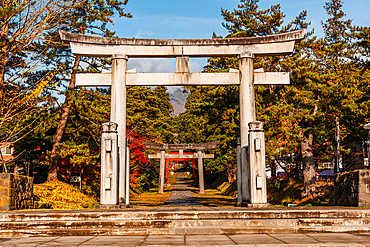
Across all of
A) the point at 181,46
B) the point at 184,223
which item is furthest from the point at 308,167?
the point at 184,223

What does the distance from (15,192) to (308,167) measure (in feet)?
46.7

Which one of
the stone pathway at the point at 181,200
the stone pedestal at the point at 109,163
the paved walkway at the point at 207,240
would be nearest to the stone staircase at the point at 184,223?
the paved walkway at the point at 207,240

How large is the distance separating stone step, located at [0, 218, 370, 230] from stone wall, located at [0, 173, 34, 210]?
369cm

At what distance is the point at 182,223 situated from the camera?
6.63 m

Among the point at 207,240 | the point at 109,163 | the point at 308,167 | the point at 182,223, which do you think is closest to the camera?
the point at 207,240

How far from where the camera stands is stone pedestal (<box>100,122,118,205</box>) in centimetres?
962

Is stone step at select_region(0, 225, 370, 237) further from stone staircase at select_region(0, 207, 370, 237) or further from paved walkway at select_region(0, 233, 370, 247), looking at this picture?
paved walkway at select_region(0, 233, 370, 247)

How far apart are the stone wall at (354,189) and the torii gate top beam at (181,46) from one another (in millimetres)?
4644

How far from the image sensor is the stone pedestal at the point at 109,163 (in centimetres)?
962

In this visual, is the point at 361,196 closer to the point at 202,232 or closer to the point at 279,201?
the point at 202,232

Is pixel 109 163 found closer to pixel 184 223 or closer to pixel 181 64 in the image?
pixel 184 223

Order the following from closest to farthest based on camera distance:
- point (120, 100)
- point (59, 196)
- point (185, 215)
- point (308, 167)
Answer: point (185, 215) → point (120, 100) → point (59, 196) → point (308, 167)

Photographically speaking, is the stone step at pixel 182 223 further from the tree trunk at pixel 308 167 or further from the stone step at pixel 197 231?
the tree trunk at pixel 308 167

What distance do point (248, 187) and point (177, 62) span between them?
475cm
